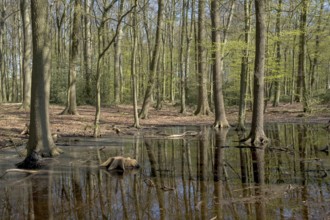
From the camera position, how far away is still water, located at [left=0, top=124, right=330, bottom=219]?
6.23 meters

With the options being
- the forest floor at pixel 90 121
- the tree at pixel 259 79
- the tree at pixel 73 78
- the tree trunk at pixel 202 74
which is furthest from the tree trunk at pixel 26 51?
the tree at pixel 259 79

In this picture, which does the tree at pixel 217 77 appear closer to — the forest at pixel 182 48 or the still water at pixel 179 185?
the forest at pixel 182 48

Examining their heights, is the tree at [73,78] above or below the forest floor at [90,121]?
above

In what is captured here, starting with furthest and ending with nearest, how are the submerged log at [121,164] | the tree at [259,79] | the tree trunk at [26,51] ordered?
1. the tree trunk at [26,51]
2. the tree at [259,79]
3. the submerged log at [121,164]

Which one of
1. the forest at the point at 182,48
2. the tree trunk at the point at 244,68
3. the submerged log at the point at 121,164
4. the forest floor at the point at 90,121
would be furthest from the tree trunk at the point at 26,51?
the submerged log at the point at 121,164

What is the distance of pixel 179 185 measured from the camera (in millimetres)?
7945

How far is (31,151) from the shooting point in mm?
10602

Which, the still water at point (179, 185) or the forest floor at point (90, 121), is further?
the forest floor at point (90, 121)

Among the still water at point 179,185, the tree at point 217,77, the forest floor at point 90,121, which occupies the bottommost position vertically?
the still water at point 179,185

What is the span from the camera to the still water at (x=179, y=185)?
6.23m

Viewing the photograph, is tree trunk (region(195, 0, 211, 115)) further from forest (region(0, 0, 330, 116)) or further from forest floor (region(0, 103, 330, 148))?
forest floor (region(0, 103, 330, 148))

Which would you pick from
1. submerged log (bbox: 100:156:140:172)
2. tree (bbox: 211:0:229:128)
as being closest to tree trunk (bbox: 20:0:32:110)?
tree (bbox: 211:0:229:128)

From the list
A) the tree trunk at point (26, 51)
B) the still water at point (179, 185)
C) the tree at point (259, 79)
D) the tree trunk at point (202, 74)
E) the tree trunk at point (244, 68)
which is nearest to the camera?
the still water at point (179, 185)

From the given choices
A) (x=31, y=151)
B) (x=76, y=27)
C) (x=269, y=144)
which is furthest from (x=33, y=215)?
(x=76, y=27)
